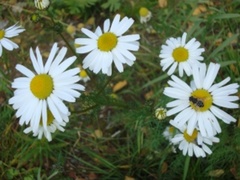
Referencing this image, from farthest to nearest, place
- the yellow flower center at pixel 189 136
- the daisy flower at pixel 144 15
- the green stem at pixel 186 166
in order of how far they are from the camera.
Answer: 1. the daisy flower at pixel 144 15
2. the green stem at pixel 186 166
3. the yellow flower center at pixel 189 136

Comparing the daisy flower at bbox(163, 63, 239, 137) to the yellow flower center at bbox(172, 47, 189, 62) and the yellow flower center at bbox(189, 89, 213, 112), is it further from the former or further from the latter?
the yellow flower center at bbox(172, 47, 189, 62)

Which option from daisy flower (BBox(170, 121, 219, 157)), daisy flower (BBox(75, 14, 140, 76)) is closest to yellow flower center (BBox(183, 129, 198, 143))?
daisy flower (BBox(170, 121, 219, 157))

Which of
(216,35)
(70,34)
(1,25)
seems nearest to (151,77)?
(216,35)

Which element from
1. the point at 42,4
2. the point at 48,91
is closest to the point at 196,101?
the point at 48,91

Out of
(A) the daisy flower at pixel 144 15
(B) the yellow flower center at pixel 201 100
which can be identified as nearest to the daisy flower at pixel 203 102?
(B) the yellow flower center at pixel 201 100

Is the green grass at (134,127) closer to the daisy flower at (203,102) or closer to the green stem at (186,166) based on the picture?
the green stem at (186,166)

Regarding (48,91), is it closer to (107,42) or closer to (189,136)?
(107,42)

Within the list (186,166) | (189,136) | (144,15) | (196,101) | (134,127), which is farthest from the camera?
(144,15)
